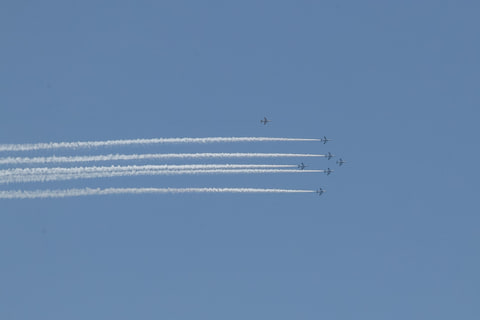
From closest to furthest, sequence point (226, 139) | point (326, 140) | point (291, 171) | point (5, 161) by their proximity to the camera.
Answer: point (5, 161), point (226, 139), point (291, 171), point (326, 140)

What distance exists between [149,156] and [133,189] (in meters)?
5.54

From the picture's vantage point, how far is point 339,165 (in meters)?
174

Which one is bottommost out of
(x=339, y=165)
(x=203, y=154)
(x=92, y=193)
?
(x=92, y=193)

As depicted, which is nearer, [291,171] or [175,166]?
[175,166]

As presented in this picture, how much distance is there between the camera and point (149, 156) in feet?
440

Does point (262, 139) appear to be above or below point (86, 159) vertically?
above

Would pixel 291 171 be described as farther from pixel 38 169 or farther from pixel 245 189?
pixel 38 169

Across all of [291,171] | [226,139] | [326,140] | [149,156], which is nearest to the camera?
[149,156]

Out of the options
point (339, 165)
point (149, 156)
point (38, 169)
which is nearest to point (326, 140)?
Result: point (339, 165)

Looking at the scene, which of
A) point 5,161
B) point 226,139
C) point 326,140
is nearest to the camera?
point 5,161

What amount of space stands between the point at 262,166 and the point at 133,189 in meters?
23.4

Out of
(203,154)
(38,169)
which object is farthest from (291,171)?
(38,169)

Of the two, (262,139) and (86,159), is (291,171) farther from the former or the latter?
(86,159)

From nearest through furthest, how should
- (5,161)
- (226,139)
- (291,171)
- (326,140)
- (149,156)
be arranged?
(5,161) < (149,156) < (226,139) < (291,171) < (326,140)
